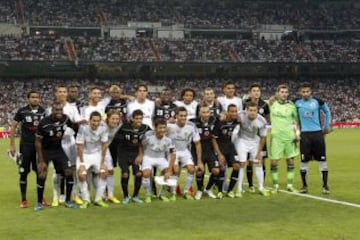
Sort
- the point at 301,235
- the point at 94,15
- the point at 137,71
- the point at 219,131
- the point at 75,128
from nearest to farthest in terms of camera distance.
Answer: the point at 301,235
the point at 75,128
the point at 219,131
the point at 137,71
the point at 94,15

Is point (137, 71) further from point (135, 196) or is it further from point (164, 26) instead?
point (135, 196)

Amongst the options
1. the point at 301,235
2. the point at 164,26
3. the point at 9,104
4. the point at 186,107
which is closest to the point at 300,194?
the point at 186,107

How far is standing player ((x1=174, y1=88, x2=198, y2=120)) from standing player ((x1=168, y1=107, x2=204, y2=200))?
460 mm

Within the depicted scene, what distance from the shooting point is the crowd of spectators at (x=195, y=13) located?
201 ft

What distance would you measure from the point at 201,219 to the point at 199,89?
49.2m

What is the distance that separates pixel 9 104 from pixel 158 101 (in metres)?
42.4

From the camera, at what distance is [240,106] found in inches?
528

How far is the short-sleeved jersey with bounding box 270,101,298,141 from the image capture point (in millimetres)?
13430

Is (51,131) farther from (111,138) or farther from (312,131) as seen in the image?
(312,131)

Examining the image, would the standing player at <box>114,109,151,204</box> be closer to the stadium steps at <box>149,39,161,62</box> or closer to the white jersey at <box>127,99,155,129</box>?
the white jersey at <box>127,99,155,129</box>

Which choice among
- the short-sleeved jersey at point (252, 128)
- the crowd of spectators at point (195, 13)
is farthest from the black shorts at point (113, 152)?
the crowd of spectators at point (195, 13)

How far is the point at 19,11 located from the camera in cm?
6028

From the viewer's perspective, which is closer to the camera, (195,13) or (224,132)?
(224,132)

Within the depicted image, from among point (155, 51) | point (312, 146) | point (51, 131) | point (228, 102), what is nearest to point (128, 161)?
point (51, 131)
